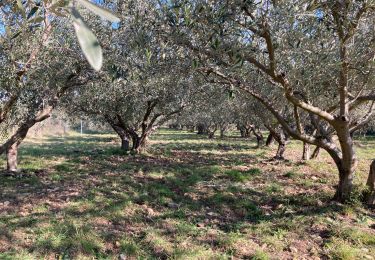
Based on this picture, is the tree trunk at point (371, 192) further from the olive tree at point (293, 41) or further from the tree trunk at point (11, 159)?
the tree trunk at point (11, 159)

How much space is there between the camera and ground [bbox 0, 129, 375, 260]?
18.8 ft

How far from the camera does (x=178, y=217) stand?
7.43 meters

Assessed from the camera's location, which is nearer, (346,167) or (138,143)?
(346,167)

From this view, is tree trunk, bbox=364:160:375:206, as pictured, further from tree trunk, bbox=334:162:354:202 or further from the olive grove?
tree trunk, bbox=334:162:354:202

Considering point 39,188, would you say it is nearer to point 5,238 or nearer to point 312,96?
point 5,238

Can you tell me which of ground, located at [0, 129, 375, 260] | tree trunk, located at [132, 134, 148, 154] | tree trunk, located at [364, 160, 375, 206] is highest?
tree trunk, located at [132, 134, 148, 154]

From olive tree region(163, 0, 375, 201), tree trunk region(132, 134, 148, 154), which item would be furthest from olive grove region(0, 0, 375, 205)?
tree trunk region(132, 134, 148, 154)

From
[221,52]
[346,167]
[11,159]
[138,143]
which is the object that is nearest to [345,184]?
[346,167]

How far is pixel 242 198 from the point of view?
8961 millimetres

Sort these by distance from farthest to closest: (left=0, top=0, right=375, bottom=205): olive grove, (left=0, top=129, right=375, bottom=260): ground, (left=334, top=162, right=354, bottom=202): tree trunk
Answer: (left=334, top=162, right=354, bottom=202): tree trunk → (left=0, top=129, right=375, bottom=260): ground → (left=0, top=0, right=375, bottom=205): olive grove

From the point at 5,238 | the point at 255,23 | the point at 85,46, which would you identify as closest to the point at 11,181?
the point at 5,238

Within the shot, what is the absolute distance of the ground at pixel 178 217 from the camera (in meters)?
5.73

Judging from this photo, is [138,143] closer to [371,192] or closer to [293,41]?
[371,192]

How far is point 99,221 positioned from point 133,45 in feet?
11.5
